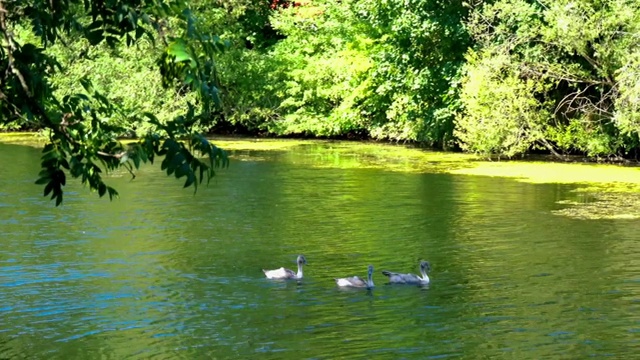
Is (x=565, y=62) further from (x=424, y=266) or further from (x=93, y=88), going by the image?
(x=93, y=88)

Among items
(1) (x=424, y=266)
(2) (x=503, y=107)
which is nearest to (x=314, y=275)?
(1) (x=424, y=266)

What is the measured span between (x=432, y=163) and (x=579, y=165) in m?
3.60

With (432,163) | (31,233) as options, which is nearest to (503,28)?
(432,163)

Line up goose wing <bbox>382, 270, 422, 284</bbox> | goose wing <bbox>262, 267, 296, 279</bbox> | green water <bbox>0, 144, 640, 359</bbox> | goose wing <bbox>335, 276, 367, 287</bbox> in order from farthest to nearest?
goose wing <bbox>262, 267, 296, 279</bbox> → goose wing <bbox>382, 270, 422, 284</bbox> → goose wing <bbox>335, 276, 367, 287</bbox> → green water <bbox>0, 144, 640, 359</bbox>

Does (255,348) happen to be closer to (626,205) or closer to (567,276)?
(567,276)

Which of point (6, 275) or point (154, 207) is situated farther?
point (154, 207)

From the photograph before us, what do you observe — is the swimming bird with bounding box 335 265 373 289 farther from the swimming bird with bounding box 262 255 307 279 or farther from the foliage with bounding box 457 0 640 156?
the foliage with bounding box 457 0 640 156

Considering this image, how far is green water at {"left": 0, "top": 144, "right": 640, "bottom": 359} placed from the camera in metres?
10.6

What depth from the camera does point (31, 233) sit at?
55.8 ft

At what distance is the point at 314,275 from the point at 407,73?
18881mm

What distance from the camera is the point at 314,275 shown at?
13.8 meters

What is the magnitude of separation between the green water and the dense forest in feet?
6.12

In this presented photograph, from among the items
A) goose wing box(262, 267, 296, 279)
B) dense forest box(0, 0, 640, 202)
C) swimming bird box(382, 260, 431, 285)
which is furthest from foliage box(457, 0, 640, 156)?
goose wing box(262, 267, 296, 279)

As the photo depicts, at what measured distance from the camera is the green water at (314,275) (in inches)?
419
